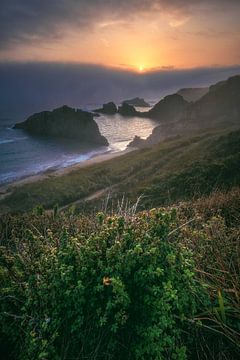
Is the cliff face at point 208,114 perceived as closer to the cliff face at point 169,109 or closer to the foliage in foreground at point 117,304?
the cliff face at point 169,109

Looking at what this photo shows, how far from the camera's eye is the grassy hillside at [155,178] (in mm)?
21688

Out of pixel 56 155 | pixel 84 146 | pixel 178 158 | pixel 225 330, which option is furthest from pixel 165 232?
pixel 84 146

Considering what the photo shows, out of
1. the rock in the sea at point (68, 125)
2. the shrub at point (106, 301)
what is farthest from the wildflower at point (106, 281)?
the rock in the sea at point (68, 125)

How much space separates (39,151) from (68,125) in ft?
80.1

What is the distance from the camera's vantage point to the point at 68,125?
9906cm

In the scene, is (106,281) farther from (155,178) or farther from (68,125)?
(68,125)

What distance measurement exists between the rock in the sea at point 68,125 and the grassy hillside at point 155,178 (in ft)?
159

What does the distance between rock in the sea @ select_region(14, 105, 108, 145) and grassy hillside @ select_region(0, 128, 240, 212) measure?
4831 cm

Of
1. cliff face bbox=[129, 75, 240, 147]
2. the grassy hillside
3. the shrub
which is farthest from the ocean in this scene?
the shrub

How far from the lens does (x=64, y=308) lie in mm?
3570

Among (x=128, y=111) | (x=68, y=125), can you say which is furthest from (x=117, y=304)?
(x=128, y=111)

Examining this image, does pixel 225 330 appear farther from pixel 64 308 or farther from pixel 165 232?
pixel 64 308

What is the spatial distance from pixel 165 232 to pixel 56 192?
106 ft

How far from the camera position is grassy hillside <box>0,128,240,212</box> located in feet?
71.2
